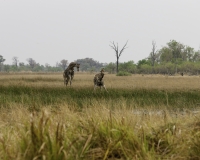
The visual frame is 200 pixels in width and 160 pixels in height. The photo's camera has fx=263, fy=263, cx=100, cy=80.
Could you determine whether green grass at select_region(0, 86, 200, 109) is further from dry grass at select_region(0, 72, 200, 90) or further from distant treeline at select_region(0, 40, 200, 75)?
distant treeline at select_region(0, 40, 200, 75)

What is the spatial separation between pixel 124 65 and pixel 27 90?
207 feet

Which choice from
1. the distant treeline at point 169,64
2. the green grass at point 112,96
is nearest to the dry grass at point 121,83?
the green grass at point 112,96

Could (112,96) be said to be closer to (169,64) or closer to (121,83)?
(121,83)

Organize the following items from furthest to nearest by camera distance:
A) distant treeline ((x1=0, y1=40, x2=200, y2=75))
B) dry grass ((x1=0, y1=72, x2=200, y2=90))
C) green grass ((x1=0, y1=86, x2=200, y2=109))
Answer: distant treeline ((x1=0, y1=40, x2=200, y2=75))
dry grass ((x1=0, y1=72, x2=200, y2=90))
green grass ((x1=0, y1=86, x2=200, y2=109))

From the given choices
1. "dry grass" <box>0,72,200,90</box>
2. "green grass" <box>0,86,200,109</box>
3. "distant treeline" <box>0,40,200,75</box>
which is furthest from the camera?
"distant treeline" <box>0,40,200,75</box>

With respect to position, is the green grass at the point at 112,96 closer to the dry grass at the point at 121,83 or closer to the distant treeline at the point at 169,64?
the dry grass at the point at 121,83

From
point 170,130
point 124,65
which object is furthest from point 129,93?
point 124,65

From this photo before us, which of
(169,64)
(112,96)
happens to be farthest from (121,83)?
(169,64)

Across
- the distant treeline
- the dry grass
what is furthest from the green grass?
the distant treeline

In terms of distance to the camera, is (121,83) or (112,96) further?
(121,83)

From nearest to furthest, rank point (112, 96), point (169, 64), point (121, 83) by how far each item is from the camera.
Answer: point (112, 96), point (121, 83), point (169, 64)

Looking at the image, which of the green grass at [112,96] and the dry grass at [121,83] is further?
the dry grass at [121,83]

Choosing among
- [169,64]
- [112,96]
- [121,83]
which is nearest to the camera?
[112,96]

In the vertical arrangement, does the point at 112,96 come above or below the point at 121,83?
below
